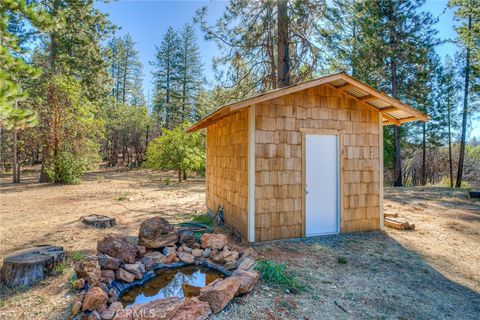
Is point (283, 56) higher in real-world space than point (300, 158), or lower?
higher

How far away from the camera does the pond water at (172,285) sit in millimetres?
3244

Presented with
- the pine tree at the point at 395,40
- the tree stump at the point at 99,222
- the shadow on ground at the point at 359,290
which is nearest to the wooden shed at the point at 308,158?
the shadow on ground at the point at 359,290

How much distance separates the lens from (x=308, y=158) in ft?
17.7

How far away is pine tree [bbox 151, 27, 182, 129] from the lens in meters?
26.2

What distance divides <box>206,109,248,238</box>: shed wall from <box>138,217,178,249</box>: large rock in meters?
1.45

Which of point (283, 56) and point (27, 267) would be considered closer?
point (27, 267)

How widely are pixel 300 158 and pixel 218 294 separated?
128 inches

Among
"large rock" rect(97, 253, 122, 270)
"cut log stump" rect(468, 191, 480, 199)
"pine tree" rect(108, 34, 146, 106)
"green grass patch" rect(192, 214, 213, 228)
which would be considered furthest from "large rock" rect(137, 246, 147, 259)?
"pine tree" rect(108, 34, 146, 106)

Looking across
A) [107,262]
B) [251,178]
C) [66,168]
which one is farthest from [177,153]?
[107,262]

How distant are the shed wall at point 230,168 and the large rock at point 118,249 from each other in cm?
212

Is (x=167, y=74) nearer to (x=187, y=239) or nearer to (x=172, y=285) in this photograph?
(x=187, y=239)

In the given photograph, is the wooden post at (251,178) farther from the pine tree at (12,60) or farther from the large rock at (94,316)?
the pine tree at (12,60)

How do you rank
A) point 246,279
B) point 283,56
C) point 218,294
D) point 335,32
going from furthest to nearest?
point 283,56 < point 335,32 < point 246,279 < point 218,294

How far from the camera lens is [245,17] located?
916 cm
